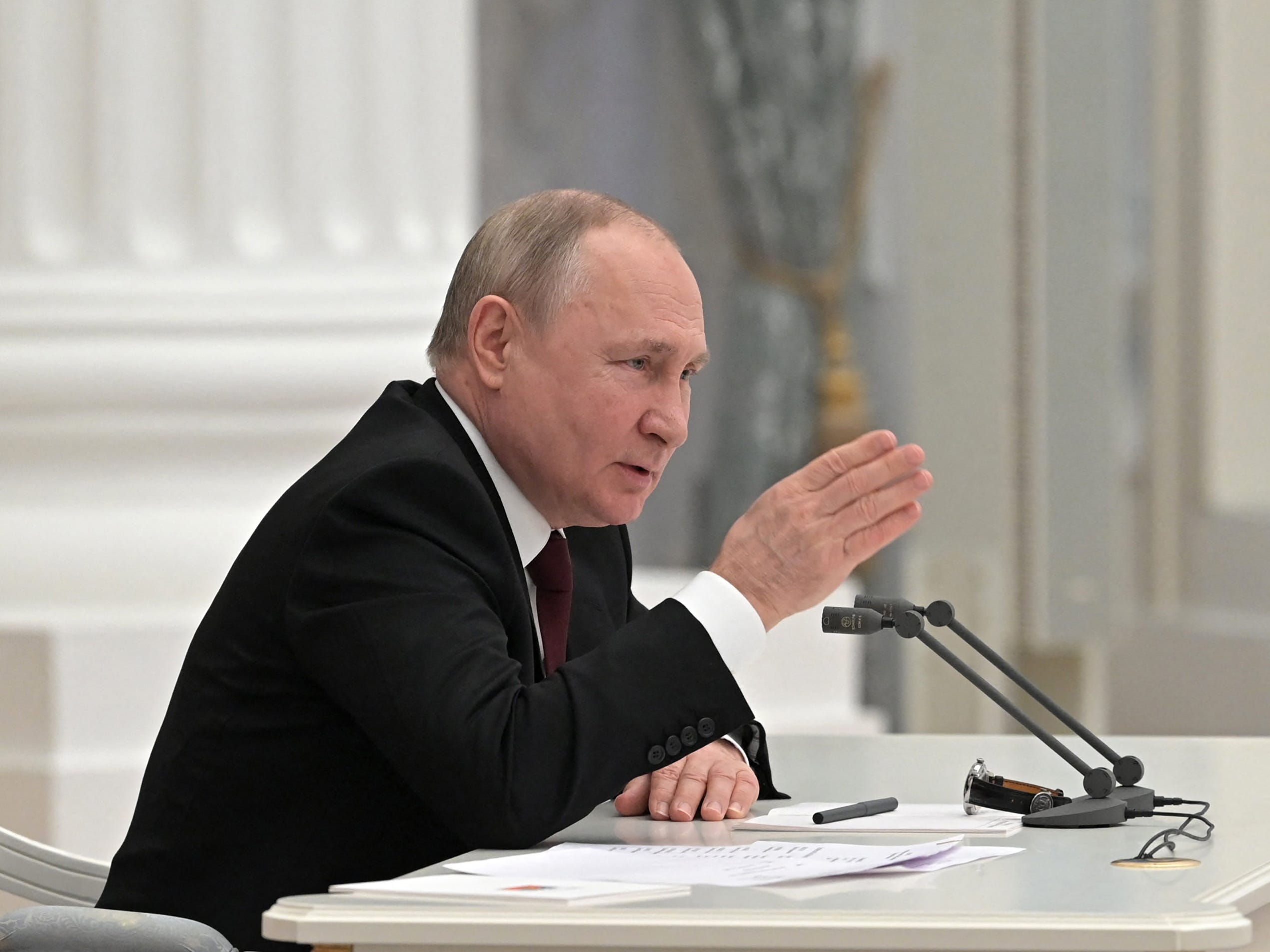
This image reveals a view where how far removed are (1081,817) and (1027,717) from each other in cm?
10

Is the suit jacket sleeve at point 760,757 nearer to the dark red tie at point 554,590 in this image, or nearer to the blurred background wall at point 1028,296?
the dark red tie at point 554,590

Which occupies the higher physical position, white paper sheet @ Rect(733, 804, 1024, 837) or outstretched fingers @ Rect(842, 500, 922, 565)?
outstretched fingers @ Rect(842, 500, 922, 565)

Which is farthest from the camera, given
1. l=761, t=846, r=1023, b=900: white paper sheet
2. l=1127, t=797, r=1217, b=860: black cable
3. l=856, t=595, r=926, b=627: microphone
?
l=856, t=595, r=926, b=627: microphone

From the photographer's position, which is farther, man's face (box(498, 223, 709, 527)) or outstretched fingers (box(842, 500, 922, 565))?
man's face (box(498, 223, 709, 527))

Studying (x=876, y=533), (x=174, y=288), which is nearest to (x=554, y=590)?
(x=876, y=533)

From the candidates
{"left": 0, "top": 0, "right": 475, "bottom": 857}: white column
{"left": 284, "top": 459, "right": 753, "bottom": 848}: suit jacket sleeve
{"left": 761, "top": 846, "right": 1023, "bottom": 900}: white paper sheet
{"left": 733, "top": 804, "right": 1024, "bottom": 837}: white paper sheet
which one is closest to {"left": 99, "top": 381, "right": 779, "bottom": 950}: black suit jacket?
{"left": 284, "top": 459, "right": 753, "bottom": 848}: suit jacket sleeve

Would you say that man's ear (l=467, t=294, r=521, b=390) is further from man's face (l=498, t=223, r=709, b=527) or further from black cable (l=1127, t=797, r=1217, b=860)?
black cable (l=1127, t=797, r=1217, b=860)

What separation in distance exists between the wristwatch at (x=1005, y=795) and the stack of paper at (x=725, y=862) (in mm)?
177

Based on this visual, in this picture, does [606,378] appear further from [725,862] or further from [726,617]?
[725,862]

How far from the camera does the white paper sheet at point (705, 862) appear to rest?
131 cm

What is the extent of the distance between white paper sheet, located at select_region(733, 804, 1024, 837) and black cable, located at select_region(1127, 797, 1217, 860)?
126mm

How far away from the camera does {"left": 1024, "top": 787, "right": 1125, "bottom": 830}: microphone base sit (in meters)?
1.57

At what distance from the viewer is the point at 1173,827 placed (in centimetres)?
156

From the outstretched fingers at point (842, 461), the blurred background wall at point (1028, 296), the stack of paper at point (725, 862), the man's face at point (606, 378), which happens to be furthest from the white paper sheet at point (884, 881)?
the blurred background wall at point (1028, 296)
